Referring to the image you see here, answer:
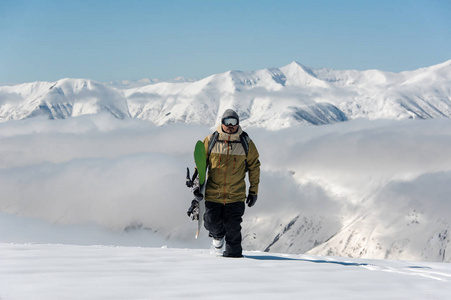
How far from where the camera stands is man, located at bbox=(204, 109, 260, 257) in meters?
11.2

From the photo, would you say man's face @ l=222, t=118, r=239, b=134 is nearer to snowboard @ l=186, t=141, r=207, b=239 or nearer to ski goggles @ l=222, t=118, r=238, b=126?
ski goggles @ l=222, t=118, r=238, b=126

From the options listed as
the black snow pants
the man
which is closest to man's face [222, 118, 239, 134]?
the man

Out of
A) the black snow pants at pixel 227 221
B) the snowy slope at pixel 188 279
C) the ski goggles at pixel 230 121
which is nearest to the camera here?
the snowy slope at pixel 188 279

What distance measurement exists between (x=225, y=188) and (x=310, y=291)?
4.94 metres

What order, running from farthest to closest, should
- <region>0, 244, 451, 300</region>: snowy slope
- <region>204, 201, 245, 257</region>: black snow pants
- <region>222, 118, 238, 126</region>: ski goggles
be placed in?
<region>204, 201, 245, 257</region>: black snow pants
<region>222, 118, 238, 126</region>: ski goggles
<region>0, 244, 451, 300</region>: snowy slope

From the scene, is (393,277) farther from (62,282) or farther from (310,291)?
(62,282)

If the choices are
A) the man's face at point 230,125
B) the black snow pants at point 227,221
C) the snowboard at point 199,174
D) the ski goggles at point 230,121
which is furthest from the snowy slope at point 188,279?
the ski goggles at point 230,121

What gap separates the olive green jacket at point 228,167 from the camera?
441 inches

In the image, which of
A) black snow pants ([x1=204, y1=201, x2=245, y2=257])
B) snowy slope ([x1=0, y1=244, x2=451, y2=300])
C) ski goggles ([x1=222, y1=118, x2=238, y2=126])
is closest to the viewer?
snowy slope ([x1=0, y1=244, x2=451, y2=300])

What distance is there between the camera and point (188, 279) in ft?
23.5

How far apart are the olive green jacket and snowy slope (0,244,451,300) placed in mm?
1985

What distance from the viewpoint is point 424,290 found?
23.3ft

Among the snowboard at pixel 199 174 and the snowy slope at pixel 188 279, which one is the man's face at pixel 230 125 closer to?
the snowboard at pixel 199 174

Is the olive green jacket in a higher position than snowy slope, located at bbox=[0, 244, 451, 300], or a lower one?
higher
